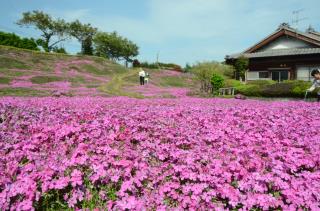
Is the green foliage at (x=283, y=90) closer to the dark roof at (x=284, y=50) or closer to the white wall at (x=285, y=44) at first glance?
the dark roof at (x=284, y=50)

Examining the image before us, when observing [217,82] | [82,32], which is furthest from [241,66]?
[82,32]

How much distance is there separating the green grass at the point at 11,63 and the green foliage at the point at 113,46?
55495 millimetres

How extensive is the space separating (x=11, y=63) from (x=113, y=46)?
5979 cm

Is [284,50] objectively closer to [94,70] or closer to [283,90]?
[283,90]

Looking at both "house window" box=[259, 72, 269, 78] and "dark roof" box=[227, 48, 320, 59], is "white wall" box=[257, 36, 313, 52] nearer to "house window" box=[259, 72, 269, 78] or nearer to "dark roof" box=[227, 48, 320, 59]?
"dark roof" box=[227, 48, 320, 59]

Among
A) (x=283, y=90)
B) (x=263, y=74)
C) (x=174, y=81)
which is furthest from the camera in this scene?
(x=174, y=81)

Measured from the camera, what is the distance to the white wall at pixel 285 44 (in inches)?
1599

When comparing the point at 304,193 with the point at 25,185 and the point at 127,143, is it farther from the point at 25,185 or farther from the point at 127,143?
the point at 25,185

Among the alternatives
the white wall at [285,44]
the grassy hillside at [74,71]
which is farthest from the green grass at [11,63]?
the white wall at [285,44]

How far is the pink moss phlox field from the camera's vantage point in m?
3.48

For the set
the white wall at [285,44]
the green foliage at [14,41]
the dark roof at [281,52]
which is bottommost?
the dark roof at [281,52]

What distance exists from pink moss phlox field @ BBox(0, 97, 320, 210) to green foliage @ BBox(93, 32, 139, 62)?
95.6m

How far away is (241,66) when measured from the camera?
1655 inches

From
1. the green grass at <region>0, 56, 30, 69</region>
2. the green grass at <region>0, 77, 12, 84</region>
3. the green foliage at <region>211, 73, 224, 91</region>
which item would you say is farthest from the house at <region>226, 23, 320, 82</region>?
the green grass at <region>0, 56, 30, 69</region>
